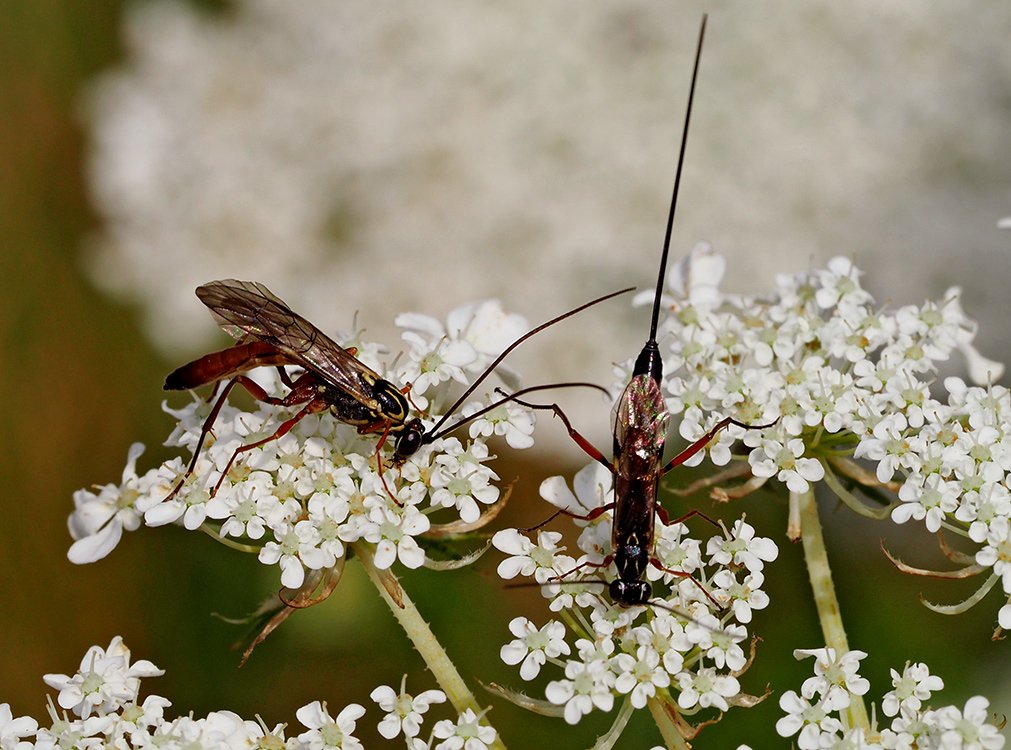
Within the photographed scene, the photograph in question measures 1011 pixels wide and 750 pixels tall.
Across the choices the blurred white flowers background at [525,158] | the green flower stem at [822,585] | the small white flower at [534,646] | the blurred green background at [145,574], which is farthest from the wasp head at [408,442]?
the blurred white flowers background at [525,158]

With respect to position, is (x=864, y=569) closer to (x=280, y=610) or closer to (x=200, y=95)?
(x=280, y=610)

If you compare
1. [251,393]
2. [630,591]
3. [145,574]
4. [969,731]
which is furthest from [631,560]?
[145,574]

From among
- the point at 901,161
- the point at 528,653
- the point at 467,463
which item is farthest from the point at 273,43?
the point at 528,653

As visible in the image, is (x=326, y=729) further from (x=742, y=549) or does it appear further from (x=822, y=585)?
(x=822, y=585)

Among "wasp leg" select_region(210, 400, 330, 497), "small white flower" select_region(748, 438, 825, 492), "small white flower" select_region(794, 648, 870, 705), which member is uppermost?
"small white flower" select_region(748, 438, 825, 492)

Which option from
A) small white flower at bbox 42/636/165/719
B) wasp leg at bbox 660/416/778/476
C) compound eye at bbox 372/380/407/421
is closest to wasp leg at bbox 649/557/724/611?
wasp leg at bbox 660/416/778/476

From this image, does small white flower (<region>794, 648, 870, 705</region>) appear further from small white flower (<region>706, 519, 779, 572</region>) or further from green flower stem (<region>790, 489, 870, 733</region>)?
small white flower (<region>706, 519, 779, 572</region>)

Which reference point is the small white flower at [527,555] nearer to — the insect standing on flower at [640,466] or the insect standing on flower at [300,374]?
the insect standing on flower at [640,466]
